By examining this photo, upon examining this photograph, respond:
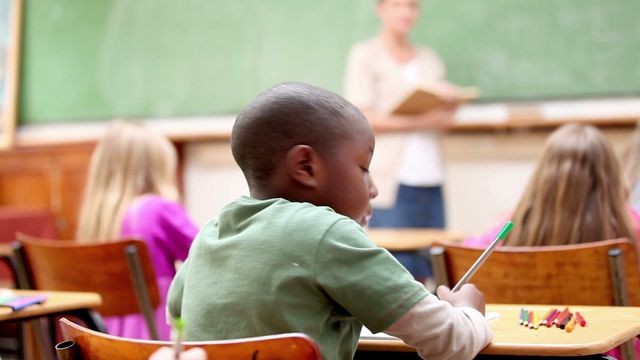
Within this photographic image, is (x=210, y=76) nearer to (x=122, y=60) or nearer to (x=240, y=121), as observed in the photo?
(x=122, y=60)

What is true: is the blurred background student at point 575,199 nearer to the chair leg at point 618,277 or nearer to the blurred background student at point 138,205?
the chair leg at point 618,277

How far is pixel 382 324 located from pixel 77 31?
584 cm

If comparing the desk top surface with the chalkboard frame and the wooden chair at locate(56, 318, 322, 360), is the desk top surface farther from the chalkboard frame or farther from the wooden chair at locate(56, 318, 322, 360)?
the chalkboard frame

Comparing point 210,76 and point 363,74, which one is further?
point 210,76

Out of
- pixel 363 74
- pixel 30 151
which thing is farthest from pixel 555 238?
pixel 30 151

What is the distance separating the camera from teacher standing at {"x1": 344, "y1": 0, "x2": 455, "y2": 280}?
16.1 ft

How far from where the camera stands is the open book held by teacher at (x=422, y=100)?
442cm

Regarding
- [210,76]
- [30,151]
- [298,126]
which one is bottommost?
[30,151]

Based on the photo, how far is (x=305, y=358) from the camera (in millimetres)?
1283

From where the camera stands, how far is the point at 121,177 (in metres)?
3.68

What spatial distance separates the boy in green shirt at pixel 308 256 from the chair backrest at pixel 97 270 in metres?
1.42

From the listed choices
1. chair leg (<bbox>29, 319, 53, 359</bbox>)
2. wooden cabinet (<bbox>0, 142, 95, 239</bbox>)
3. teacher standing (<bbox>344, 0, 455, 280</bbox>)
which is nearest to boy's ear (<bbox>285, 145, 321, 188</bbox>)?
chair leg (<bbox>29, 319, 53, 359</bbox>)

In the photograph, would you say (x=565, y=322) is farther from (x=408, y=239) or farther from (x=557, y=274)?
(x=408, y=239)

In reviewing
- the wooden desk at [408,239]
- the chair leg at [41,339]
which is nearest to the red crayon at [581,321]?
the wooden desk at [408,239]
